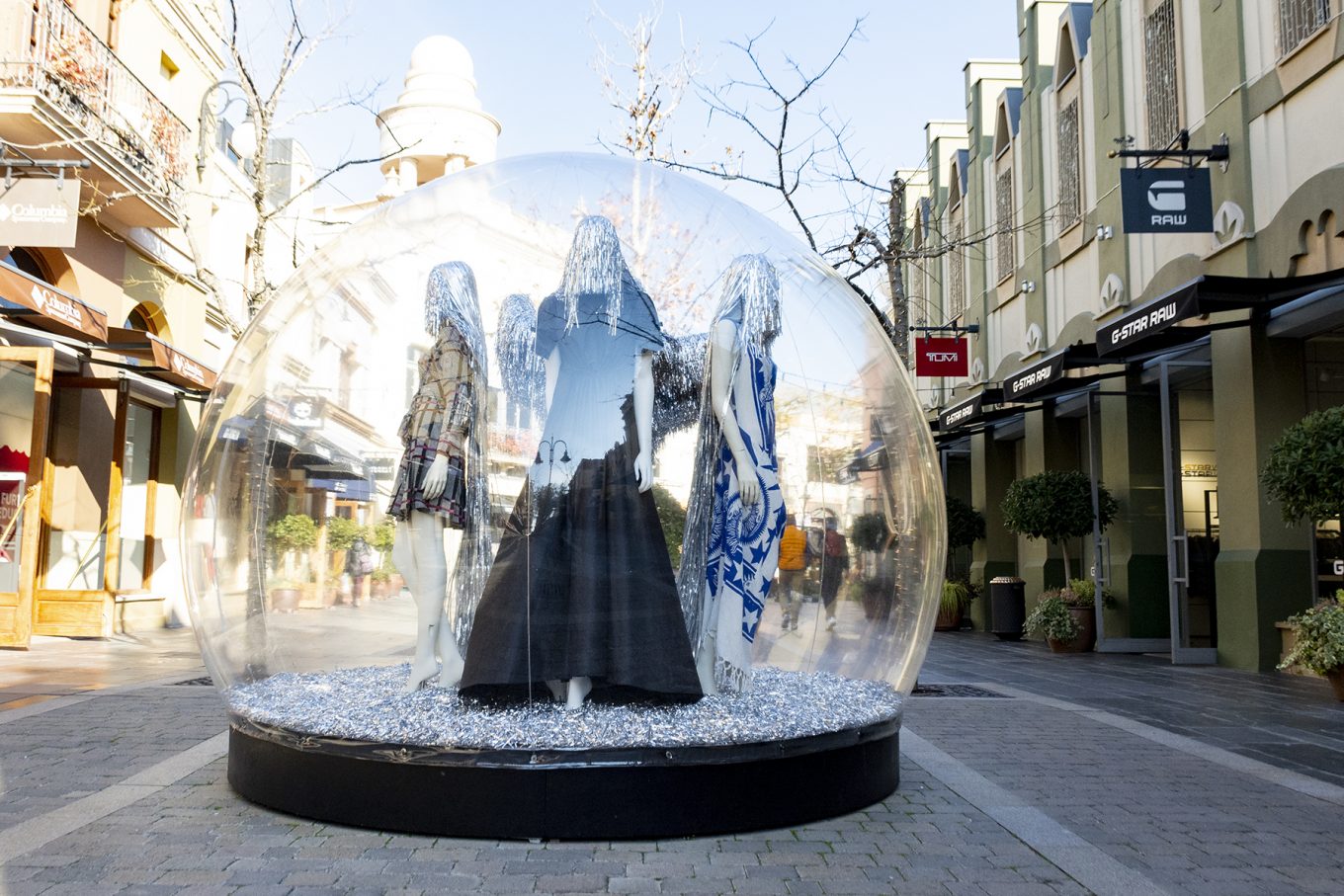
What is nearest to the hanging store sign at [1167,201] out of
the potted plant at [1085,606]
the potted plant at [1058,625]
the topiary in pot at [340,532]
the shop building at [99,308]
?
the potted plant at [1085,606]

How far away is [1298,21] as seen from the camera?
10031mm

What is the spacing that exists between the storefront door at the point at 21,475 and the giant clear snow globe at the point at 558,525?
699 centimetres

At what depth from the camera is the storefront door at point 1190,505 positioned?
1162 cm

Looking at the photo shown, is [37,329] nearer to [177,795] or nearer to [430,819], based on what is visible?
[177,795]

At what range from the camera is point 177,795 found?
470 centimetres

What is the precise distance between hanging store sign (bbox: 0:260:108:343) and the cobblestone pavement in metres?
4.07

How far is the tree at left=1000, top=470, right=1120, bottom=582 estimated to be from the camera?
13555mm

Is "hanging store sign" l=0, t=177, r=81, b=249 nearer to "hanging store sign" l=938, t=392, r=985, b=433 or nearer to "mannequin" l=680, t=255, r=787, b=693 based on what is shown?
"mannequin" l=680, t=255, r=787, b=693

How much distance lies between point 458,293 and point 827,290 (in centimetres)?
179

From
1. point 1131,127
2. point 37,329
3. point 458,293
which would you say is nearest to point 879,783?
point 458,293

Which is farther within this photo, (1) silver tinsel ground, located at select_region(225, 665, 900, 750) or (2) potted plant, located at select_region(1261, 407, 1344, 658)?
(2) potted plant, located at select_region(1261, 407, 1344, 658)

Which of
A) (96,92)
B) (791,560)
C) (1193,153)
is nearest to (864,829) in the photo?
(791,560)

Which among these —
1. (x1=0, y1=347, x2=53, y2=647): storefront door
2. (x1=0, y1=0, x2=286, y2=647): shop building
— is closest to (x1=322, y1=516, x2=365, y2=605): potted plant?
(x1=0, y1=0, x2=286, y2=647): shop building

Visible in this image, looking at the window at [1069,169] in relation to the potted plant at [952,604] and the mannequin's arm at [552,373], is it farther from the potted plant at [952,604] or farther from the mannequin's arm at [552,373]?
the mannequin's arm at [552,373]
